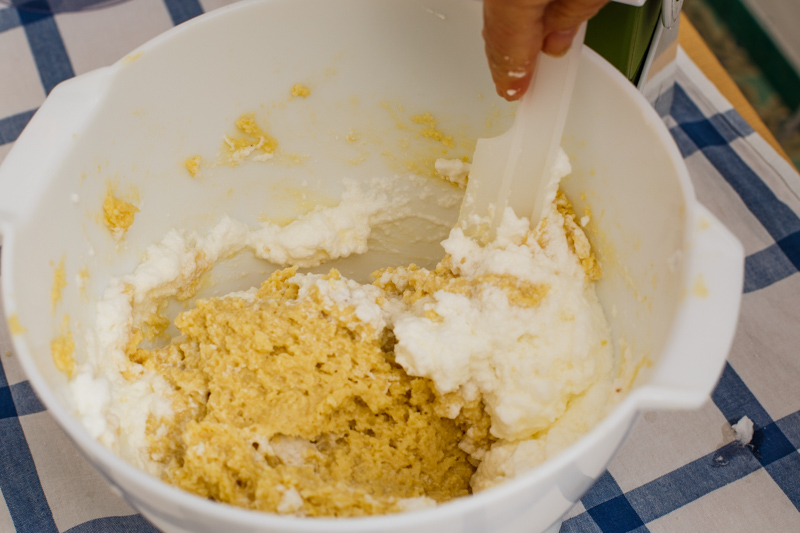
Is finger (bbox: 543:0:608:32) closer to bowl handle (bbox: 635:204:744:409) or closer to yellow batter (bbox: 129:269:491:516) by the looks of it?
bowl handle (bbox: 635:204:744:409)

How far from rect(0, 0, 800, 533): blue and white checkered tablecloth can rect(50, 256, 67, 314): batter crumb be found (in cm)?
29

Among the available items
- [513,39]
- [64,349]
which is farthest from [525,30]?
[64,349]

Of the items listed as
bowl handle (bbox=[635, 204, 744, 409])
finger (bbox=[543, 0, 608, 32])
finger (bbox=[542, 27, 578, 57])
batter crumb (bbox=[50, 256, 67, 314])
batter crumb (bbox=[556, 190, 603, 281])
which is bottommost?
batter crumb (bbox=[556, 190, 603, 281])

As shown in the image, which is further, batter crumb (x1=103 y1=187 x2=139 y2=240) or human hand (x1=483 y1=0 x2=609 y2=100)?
batter crumb (x1=103 y1=187 x2=139 y2=240)

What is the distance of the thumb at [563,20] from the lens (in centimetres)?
62

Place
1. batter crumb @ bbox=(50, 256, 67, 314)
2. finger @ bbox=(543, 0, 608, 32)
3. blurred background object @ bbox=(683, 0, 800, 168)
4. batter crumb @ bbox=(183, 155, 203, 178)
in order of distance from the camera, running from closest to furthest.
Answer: finger @ bbox=(543, 0, 608, 32) < batter crumb @ bbox=(50, 256, 67, 314) < batter crumb @ bbox=(183, 155, 203, 178) < blurred background object @ bbox=(683, 0, 800, 168)

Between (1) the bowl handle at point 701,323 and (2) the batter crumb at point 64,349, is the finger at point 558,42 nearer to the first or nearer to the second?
(1) the bowl handle at point 701,323

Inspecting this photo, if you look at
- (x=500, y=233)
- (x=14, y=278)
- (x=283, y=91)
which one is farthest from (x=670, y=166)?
(x=14, y=278)

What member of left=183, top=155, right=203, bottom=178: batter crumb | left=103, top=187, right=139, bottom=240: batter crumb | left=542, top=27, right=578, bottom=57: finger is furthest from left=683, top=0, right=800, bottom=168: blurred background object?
left=103, top=187, right=139, bottom=240: batter crumb

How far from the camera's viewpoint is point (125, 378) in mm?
808

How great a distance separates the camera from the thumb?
24.3 inches

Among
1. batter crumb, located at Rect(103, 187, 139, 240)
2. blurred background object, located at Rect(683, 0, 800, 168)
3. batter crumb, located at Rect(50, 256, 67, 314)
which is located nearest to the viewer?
batter crumb, located at Rect(50, 256, 67, 314)

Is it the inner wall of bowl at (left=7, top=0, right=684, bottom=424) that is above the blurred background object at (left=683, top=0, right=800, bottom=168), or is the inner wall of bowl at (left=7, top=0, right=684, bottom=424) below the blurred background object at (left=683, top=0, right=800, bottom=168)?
above

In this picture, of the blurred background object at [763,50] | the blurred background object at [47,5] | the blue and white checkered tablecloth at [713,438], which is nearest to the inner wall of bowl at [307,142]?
the blue and white checkered tablecloth at [713,438]
